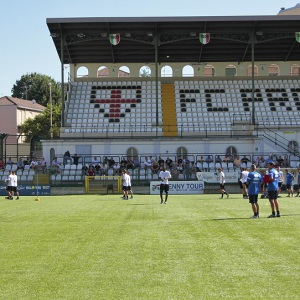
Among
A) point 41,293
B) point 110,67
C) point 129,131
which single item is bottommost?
point 41,293

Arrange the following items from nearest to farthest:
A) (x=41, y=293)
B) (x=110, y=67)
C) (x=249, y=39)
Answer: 1. (x=41, y=293)
2. (x=249, y=39)
3. (x=110, y=67)

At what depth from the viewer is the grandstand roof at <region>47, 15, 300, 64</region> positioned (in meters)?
55.9

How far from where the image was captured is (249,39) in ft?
189

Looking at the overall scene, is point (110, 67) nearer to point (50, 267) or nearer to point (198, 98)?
point (198, 98)

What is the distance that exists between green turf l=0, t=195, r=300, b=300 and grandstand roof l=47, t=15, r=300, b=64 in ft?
118

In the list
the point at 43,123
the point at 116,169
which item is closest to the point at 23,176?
the point at 116,169

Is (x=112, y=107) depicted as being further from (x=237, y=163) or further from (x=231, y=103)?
(x=237, y=163)

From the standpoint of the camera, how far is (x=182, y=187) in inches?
1805

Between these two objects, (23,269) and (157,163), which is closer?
(23,269)

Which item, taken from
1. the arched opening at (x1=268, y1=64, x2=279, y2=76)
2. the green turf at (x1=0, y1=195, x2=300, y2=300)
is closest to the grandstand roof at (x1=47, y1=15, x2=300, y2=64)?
the arched opening at (x1=268, y1=64, x2=279, y2=76)

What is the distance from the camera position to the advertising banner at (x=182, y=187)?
1792 inches

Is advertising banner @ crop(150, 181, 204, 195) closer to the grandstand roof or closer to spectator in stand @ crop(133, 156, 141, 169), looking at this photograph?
spectator in stand @ crop(133, 156, 141, 169)

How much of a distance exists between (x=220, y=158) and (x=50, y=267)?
132ft

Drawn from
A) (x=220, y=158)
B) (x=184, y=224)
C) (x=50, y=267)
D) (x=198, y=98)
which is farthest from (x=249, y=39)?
(x=50, y=267)
